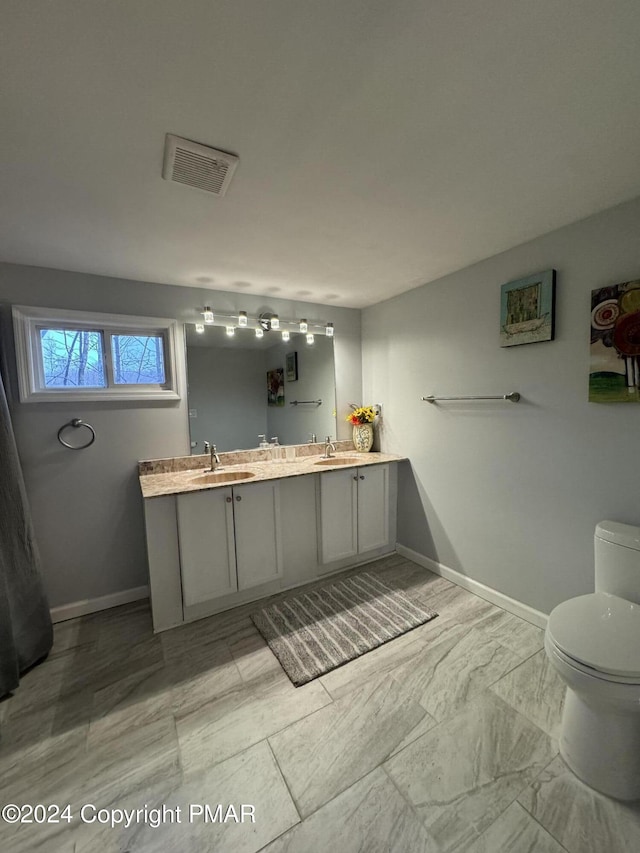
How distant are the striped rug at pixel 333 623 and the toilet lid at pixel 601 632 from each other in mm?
885

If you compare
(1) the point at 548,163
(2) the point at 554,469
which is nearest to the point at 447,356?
(2) the point at 554,469

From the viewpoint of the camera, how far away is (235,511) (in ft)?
6.90

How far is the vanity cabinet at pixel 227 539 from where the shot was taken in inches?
77.9

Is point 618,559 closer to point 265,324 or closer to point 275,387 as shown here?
point 275,387

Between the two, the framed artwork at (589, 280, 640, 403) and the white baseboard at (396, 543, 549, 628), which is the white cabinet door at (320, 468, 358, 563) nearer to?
the white baseboard at (396, 543, 549, 628)

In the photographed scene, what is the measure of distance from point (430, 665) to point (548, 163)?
88.2 inches

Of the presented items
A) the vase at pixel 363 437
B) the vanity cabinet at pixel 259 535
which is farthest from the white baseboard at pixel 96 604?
the vase at pixel 363 437

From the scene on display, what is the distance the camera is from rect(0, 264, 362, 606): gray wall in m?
2.03

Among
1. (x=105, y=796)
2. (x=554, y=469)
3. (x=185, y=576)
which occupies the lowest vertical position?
(x=105, y=796)

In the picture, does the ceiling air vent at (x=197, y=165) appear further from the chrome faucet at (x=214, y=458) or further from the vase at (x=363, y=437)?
the vase at (x=363, y=437)

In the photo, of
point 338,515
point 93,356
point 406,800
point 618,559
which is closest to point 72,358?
point 93,356

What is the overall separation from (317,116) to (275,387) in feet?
6.55

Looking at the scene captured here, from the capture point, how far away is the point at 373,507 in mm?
2701

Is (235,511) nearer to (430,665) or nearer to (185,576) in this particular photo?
(185,576)
